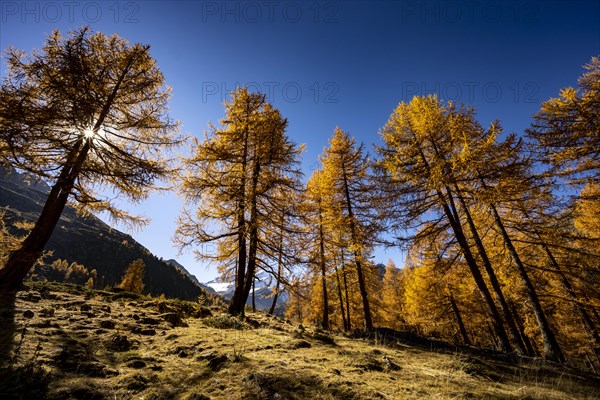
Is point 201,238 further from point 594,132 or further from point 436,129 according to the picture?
point 594,132

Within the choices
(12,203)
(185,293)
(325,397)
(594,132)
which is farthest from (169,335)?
(12,203)

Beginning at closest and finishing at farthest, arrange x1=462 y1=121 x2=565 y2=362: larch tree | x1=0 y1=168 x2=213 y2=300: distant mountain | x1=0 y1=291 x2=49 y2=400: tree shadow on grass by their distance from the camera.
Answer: x1=0 y1=291 x2=49 y2=400: tree shadow on grass → x1=462 y1=121 x2=565 y2=362: larch tree → x1=0 y1=168 x2=213 y2=300: distant mountain

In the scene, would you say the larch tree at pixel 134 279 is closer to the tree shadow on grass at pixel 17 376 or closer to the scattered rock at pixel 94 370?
the tree shadow on grass at pixel 17 376

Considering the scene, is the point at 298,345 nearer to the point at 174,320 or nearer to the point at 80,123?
the point at 174,320

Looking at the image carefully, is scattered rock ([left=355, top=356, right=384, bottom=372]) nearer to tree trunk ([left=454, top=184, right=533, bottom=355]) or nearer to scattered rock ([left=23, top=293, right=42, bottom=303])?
tree trunk ([left=454, top=184, right=533, bottom=355])

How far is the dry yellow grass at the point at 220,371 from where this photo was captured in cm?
273

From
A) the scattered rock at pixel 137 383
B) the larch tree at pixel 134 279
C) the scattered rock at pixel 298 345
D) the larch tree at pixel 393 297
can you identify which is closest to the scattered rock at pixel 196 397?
the scattered rock at pixel 137 383

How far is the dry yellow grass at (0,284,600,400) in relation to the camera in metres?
2.73

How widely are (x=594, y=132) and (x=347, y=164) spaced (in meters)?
10.3

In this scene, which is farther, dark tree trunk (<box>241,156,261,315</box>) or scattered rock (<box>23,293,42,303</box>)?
dark tree trunk (<box>241,156,261,315</box>)

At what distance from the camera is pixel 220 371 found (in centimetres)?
334

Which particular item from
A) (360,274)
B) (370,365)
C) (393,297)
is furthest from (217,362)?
(393,297)

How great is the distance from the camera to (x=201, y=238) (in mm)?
9570

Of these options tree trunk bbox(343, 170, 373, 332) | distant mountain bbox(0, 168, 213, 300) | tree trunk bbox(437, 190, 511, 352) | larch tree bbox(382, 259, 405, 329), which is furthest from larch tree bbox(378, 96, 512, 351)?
distant mountain bbox(0, 168, 213, 300)
